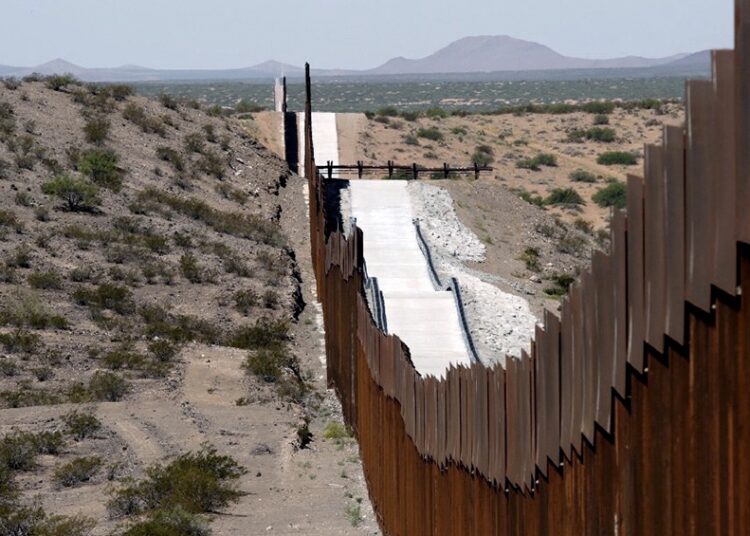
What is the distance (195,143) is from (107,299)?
58.3ft

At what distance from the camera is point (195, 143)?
143 feet

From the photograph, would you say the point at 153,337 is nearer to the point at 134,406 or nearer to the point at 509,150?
the point at 134,406

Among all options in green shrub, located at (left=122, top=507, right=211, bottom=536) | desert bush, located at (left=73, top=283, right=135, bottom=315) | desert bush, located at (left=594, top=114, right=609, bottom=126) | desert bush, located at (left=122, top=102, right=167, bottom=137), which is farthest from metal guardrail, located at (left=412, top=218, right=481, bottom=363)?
desert bush, located at (left=594, top=114, right=609, bottom=126)

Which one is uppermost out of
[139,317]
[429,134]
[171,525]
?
[429,134]

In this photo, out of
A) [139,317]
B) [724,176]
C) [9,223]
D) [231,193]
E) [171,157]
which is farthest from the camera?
[171,157]

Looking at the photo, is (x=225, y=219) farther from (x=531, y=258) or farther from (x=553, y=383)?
(x=553, y=383)

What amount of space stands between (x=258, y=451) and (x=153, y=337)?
26.7 ft

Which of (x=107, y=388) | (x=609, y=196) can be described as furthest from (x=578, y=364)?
(x=609, y=196)

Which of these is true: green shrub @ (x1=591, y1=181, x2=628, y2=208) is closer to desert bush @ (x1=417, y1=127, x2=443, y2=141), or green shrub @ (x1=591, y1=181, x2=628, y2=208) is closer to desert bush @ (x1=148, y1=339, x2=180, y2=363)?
desert bush @ (x1=417, y1=127, x2=443, y2=141)

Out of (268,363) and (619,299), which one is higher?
(619,299)

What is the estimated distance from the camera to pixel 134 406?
746 inches

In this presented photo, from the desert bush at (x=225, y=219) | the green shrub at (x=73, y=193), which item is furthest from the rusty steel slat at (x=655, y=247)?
the green shrub at (x=73, y=193)

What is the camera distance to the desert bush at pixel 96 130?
134 ft

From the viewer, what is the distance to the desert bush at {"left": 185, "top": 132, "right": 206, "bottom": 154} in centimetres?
4322
